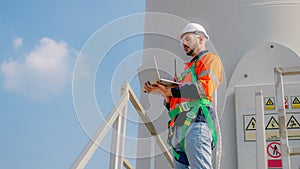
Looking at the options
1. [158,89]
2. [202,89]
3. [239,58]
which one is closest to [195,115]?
[202,89]

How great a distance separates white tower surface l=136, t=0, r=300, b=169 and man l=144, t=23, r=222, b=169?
2.37ft

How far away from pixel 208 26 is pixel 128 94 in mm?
1179

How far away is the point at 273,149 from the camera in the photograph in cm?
288

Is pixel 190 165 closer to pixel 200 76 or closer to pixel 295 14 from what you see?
pixel 200 76

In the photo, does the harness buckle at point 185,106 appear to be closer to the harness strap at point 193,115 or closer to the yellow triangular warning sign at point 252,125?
the harness strap at point 193,115

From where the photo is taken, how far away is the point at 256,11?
332 centimetres

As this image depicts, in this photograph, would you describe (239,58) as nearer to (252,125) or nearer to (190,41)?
(252,125)

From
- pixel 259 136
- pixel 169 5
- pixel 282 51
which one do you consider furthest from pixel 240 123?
pixel 169 5

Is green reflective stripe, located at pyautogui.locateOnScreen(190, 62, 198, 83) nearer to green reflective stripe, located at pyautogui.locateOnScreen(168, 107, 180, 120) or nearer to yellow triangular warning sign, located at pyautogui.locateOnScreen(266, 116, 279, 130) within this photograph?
green reflective stripe, located at pyautogui.locateOnScreen(168, 107, 180, 120)

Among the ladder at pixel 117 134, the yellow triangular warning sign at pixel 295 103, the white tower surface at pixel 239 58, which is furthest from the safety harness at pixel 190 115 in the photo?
the yellow triangular warning sign at pixel 295 103

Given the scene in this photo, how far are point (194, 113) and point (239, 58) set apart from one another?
1191mm

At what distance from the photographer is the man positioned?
2.09 metres

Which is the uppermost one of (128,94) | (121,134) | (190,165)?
(128,94)

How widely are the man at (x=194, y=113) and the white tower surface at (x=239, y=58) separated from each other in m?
0.72
